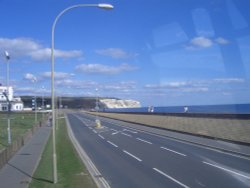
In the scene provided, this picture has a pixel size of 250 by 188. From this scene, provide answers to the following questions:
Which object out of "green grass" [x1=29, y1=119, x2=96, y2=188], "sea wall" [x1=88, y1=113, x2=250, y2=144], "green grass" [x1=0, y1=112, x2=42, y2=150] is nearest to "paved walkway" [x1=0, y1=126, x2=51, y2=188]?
"green grass" [x1=29, y1=119, x2=96, y2=188]

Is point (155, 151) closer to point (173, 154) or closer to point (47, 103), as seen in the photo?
point (173, 154)

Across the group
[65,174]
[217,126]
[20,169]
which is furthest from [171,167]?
[217,126]

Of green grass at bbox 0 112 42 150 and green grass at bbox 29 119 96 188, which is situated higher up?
green grass at bbox 0 112 42 150

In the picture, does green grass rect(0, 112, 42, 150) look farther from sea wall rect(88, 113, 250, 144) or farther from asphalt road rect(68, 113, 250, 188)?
sea wall rect(88, 113, 250, 144)

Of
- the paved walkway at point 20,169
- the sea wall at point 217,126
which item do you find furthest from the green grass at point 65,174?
the sea wall at point 217,126

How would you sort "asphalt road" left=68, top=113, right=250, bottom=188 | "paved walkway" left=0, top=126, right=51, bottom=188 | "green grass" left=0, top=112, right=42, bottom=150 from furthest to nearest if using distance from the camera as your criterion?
"green grass" left=0, top=112, right=42, bottom=150, "paved walkway" left=0, top=126, right=51, bottom=188, "asphalt road" left=68, top=113, right=250, bottom=188

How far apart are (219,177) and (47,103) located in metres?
163

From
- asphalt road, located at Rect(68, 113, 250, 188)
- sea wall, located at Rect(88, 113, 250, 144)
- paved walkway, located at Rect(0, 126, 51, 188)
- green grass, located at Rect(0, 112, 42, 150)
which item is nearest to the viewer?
asphalt road, located at Rect(68, 113, 250, 188)

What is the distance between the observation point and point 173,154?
25031mm

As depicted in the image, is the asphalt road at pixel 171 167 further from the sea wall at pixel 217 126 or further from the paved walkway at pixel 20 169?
the sea wall at pixel 217 126

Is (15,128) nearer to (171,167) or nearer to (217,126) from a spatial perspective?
(217,126)

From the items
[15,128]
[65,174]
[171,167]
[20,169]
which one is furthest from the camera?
[15,128]

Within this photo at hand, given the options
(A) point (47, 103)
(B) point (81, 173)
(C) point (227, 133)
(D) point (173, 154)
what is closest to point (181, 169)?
Result: (B) point (81, 173)

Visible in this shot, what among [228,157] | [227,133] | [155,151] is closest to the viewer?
[228,157]
